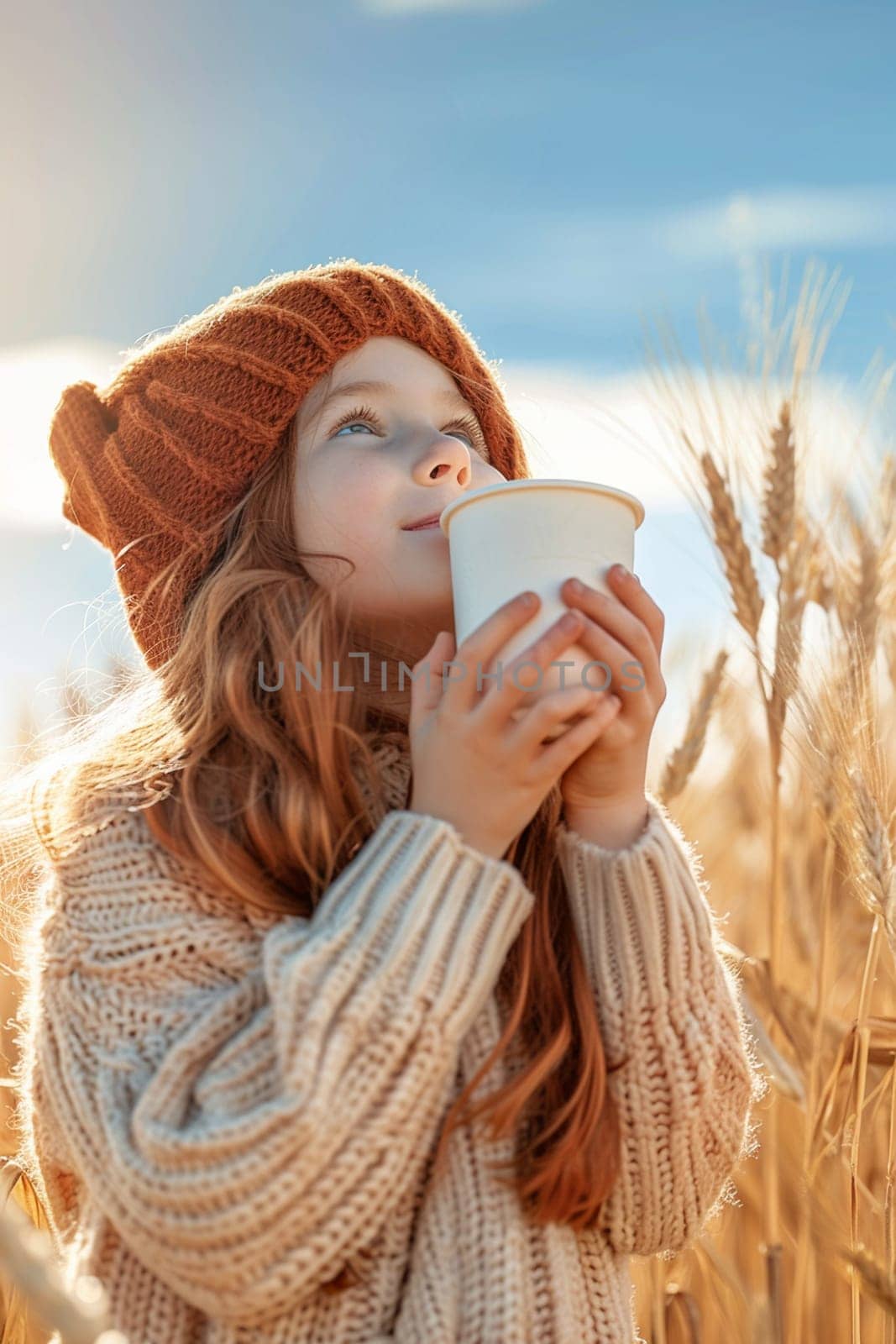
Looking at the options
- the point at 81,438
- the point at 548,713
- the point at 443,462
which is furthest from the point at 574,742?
the point at 81,438

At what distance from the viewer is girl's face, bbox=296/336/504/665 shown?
1.34 meters

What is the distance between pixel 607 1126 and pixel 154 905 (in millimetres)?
502

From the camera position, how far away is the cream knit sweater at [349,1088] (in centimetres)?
96

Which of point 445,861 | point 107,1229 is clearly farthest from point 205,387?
point 107,1229

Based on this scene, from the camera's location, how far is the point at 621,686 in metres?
1.11

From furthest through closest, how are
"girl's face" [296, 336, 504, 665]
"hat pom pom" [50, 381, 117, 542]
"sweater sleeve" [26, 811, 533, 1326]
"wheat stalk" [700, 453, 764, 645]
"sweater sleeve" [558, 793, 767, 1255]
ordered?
"hat pom pom" [50, 381, 117, 542], "wheat stalk" [700, 453, 764, 645], "girl's face" [296, 336, 504, 665], "sweater sleeve" [558, 793, 767, 1255], "sweater sleeve" [26, 811, 533, 1326]

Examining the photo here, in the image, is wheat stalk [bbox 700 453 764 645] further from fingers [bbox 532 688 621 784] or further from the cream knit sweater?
fingers [bbox 532 688 621 784]

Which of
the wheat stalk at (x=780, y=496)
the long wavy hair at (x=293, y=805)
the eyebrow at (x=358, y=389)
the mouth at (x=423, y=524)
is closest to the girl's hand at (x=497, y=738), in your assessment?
the long wavy hair at (x=293, y=805)

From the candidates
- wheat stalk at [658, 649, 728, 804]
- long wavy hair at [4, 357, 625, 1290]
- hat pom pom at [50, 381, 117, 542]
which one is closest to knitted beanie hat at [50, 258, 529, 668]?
hat pom pom at [50, 381, 117, 542]

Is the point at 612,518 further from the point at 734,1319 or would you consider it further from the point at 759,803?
the point at 759,803

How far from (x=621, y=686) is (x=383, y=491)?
418mm

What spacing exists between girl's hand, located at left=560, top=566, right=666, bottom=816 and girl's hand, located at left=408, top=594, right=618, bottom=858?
0.03m

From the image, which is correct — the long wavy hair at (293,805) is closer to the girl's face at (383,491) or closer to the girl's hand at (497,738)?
the girl's face at (383,491)

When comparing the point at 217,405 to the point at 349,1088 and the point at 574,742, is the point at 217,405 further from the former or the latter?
the point at 349,1088
